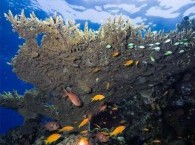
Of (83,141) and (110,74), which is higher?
(110,74)

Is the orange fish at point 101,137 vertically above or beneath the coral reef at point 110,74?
beneath

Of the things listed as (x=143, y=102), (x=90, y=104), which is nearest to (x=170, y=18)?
(x=143, y=102)

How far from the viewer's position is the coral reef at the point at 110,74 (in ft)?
23.4

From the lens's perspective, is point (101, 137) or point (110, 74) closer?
point (101, 137)

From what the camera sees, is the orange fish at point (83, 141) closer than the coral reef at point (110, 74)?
Yes

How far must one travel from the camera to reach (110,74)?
812cm

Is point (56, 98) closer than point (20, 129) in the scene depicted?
Yes

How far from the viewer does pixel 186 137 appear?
365 inches

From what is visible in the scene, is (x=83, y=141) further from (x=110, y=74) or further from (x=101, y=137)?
(x=110, y=74)

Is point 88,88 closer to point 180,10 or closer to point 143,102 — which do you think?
point 143,102

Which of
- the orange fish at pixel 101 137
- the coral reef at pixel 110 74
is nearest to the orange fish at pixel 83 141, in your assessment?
the orange fish at pixel 101 137

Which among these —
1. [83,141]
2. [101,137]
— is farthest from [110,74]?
[83,141]

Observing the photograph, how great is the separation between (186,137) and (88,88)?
173 inches

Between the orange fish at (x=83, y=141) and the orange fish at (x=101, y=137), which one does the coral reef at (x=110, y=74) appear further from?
the orange fish at (x=101, y=137)
